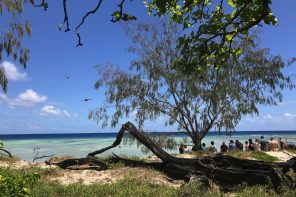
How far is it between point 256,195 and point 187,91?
14395 mm

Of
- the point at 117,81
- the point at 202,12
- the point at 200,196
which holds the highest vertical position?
the point at 117,81

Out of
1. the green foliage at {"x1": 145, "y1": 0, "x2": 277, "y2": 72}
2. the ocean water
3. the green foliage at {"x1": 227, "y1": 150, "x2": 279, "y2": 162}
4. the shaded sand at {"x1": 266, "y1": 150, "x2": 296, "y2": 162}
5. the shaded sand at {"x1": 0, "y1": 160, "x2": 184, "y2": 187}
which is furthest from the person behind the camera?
the ocean water

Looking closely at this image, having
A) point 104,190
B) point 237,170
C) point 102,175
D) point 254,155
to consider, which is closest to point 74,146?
point 254,155

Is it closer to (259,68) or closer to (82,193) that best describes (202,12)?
(82,193)

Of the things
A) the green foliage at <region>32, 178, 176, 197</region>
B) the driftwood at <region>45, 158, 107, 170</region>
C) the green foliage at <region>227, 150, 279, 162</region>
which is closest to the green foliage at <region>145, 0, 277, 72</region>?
the green foliage at <region>32, 178, 176, 197</region>

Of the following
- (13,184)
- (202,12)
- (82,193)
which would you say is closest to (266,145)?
(82,193)

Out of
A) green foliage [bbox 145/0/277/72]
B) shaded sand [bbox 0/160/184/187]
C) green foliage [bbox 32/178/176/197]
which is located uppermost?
green foliage [bbox 145/0/277/72]

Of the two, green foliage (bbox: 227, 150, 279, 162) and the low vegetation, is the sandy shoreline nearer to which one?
the low vegetation

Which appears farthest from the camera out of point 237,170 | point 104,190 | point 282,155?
point 282,155

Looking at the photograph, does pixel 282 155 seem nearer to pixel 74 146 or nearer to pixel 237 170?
pixel 237 170

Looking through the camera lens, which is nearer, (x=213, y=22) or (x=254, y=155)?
(x=213, y=22)

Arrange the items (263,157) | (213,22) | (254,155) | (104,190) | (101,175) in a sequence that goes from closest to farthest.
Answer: (213,22) → (104,190) → (101,175) → (254,155) → (263,157)

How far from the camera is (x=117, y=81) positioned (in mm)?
25672

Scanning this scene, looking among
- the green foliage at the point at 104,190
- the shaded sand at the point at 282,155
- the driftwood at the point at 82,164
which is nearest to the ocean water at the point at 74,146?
the green foliage at the point at 104,190
